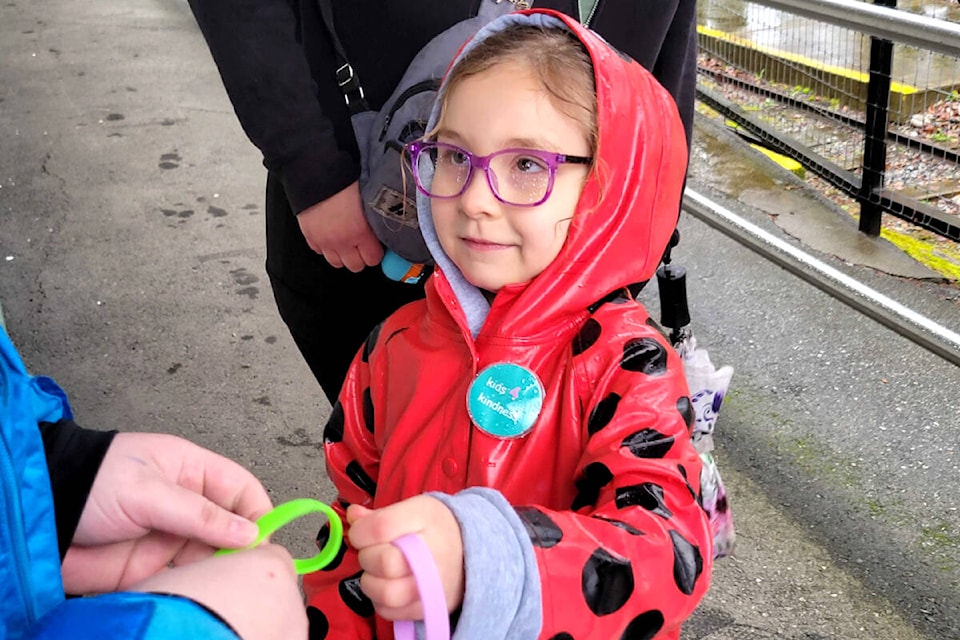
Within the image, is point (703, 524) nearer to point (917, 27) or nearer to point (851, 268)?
point (917, 27)

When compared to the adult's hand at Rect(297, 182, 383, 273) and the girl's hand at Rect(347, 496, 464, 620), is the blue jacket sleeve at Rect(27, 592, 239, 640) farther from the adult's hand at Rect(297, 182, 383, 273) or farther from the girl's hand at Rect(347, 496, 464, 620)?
the adult's hand at Rect(297, 182, 383, 273)

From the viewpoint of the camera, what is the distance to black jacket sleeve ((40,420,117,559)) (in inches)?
42.9

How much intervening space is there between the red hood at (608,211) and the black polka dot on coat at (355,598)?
42cm

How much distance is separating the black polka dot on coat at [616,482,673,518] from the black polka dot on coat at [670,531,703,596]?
3 centimetres

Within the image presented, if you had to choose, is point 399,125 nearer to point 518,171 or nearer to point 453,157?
point 453,157

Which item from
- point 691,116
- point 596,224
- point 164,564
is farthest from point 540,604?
point 691,116

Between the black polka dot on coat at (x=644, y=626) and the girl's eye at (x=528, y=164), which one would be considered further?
the girl's eye at (x=528, y=164)

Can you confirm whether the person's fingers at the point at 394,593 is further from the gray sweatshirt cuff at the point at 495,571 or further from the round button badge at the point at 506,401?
the round button badge at the point at 506,401

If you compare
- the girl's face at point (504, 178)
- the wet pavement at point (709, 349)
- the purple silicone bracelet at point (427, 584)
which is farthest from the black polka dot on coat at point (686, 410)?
the wet pavement at point (709, 349)

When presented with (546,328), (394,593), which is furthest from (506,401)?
(394,593)

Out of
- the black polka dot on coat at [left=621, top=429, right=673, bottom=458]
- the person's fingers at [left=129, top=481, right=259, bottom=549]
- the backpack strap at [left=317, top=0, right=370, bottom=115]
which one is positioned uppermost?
the backpack strap at [left=317, top=0, right=370, bottom=115]

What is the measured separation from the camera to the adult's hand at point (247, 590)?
0.83 m

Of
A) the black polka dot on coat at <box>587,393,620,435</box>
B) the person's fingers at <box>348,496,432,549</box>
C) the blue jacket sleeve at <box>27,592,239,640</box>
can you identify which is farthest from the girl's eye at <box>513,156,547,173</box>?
the blue jacket sleeve at <box>27,592,239,640</box>

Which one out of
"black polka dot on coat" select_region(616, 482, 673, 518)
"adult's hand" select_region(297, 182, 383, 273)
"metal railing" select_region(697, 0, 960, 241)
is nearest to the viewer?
"black polka dot on coat" select_region(616, 482, 673, 518)
